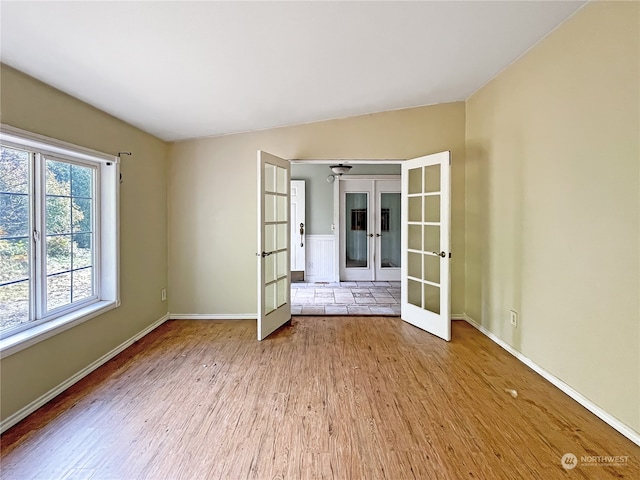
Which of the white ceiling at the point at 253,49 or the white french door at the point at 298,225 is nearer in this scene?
the white ceiling at the point at 253,49

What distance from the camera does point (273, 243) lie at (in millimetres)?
3699

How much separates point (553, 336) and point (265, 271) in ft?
8.35

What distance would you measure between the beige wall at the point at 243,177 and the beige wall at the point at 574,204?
61 cm

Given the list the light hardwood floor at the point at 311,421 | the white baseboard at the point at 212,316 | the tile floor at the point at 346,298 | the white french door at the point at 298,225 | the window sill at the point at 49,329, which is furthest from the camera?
the white french door at the point at 298,225

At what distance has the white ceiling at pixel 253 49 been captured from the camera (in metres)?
1.74

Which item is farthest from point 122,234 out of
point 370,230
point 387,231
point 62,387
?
point 387,231

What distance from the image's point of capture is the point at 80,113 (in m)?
2.57

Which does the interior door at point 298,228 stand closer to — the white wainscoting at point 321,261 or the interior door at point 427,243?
the white wainscoting at point 321,261

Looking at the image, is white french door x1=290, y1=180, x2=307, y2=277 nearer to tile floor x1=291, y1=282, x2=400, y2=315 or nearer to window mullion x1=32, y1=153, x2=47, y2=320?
tile floor x1=291, y1=282, x2=400, y2=315

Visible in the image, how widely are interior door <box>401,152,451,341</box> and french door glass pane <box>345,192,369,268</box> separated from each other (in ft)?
8.57

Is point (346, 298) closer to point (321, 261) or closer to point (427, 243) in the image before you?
point (321, 261)

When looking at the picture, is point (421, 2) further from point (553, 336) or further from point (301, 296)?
point (301, 296)

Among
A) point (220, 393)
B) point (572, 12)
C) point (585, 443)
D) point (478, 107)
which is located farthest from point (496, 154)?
point (220, 393)

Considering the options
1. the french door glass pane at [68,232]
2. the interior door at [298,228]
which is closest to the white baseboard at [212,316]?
the french door glass pane at [68,232]
